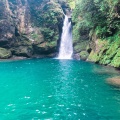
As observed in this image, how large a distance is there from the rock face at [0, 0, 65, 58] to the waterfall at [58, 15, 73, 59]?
1.31 meters

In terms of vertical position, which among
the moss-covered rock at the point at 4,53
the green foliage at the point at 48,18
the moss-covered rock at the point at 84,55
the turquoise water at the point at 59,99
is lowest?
the moss-covered rock at the point at 4,53

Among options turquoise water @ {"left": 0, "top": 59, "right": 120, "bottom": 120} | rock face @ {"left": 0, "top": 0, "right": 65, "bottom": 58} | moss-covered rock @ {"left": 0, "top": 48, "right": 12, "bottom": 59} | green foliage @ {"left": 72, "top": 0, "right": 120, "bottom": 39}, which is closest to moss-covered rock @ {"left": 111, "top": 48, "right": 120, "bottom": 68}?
green foliage @ {"left": 72, "top": 0, "right": 120, "bottom": 39}

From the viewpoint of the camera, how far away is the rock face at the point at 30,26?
167ft

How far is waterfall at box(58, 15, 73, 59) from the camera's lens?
52737 millimetres

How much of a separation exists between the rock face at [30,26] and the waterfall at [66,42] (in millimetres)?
1305

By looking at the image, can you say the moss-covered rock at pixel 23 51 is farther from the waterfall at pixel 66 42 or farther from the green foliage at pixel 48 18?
the waterfall at pixel 66 42

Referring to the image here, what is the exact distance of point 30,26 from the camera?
180 feet

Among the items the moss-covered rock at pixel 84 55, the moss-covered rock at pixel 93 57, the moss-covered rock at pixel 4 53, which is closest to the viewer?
the moss-covered rock at pixel 93 57

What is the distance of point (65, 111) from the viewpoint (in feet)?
48.5

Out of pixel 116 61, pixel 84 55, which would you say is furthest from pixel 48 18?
pixel 116 61

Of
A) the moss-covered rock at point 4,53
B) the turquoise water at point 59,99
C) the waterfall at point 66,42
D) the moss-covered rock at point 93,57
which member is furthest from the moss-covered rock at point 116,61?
the moss-covered rock at point 4,53

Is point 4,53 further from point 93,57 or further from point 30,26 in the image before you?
point 93,57

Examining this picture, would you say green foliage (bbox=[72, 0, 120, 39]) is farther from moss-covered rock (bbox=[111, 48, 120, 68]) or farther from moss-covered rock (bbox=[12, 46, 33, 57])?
moss-covered rock (bbox=[12, 46, 33, 57])

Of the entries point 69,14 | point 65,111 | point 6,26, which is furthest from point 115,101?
point 69,14
